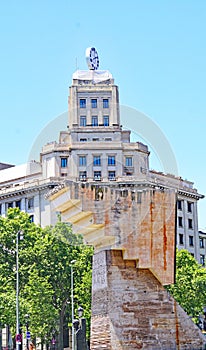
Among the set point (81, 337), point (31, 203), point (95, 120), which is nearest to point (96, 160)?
point (95, 120)

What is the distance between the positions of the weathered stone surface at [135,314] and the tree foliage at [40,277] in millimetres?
26546

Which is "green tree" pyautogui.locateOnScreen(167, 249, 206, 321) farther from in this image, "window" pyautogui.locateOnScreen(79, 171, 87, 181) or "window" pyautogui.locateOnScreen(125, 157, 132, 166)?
"window" pyautogui.locateOnScreen(79, 171, 87, 181)

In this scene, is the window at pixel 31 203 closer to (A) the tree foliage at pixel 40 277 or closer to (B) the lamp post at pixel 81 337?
(A) the tree foliage at pixel 40 277

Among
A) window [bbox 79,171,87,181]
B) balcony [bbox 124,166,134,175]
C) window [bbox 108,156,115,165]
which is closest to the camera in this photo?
window [bbox 108,156,115,165]

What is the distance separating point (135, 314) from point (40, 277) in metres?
29.8

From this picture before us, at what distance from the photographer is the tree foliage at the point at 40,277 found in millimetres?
47375

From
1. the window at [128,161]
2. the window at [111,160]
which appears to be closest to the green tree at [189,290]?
the window at [128,161]

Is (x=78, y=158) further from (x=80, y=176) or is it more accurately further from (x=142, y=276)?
(x=142, y=276)

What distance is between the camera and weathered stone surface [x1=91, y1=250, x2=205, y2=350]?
2020cm

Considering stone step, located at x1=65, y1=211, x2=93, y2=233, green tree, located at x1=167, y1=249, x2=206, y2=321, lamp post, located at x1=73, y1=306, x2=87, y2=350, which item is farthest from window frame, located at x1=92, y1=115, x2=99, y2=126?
green tree, located at x1=167, y1=249, x2=206, y2=321

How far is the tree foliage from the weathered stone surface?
Result: 26.5 meters

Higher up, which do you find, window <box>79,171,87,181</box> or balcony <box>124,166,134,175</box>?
balcony <box>124,166,134,175</box>

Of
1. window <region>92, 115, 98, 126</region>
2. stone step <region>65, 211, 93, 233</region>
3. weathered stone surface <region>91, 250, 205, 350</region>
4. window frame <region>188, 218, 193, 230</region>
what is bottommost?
weathered stone surface <region>91, 250, 205, 350</region>

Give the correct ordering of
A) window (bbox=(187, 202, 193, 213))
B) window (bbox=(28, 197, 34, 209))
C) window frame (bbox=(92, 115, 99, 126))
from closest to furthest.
Result: window frame (bbox=(92, 115, 99, 126)), window (bbox=(28, 197, 34, 209)), window (bbox=(187, 202, 193, 213))
